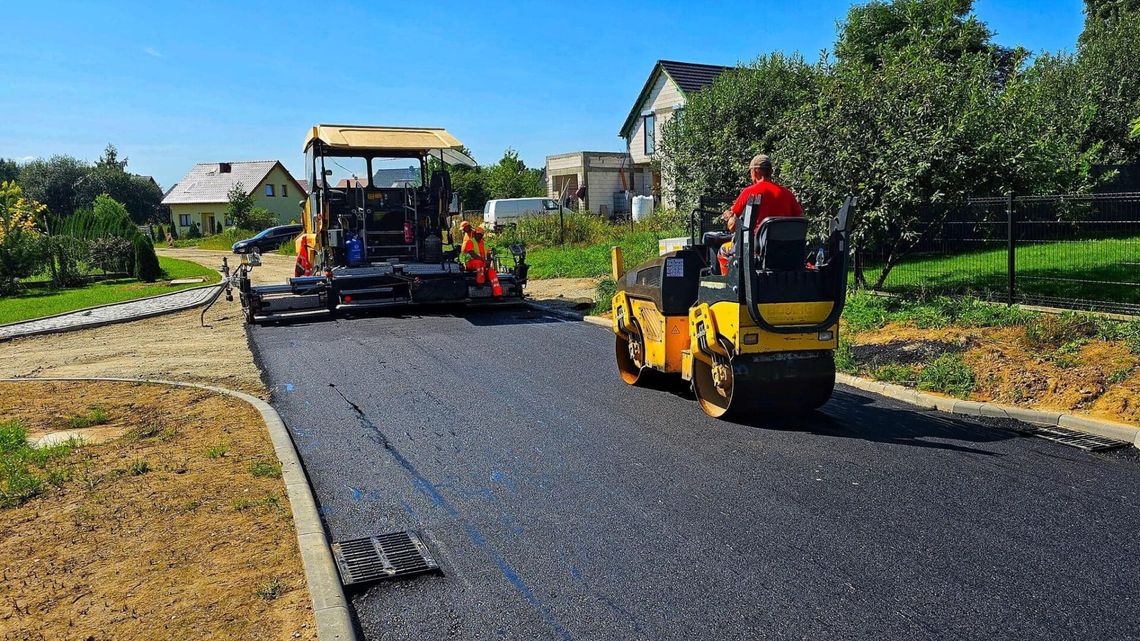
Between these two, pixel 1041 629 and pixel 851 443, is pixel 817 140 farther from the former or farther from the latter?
pixel 1041 629

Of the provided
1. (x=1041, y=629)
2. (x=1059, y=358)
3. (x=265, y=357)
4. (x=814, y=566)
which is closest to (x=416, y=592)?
(x=814, y=566)

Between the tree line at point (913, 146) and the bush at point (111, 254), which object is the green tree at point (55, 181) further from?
the tree line at point (913, 146)

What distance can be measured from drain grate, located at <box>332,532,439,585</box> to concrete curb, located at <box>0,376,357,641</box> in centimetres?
9

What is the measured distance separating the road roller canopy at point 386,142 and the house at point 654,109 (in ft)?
69.9

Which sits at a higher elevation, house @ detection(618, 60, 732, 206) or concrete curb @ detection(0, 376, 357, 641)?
house @ detection(618, 60, 732, 206)

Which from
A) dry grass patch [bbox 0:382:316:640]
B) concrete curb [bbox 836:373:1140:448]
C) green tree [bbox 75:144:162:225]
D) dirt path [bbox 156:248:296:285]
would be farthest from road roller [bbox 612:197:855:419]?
green tree [bbox 75:144:162:225]

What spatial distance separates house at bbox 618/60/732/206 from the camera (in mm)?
38312

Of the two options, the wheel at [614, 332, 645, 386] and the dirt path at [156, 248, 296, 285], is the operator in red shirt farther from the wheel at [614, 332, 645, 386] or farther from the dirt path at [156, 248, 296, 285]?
the dirt path at [156, 248, 296, 285]

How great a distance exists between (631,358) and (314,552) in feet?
16.5

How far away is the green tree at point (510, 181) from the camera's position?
5112 cm

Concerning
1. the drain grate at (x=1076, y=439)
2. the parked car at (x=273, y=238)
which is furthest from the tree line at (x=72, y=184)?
the drain grate at (x=1076, y=439)

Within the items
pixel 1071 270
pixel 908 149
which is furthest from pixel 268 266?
pixel 1071 270

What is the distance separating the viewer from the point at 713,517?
5277 millimetres

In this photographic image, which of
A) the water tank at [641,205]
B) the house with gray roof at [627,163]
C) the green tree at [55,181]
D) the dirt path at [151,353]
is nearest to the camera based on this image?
the dirt path at [151,353]
